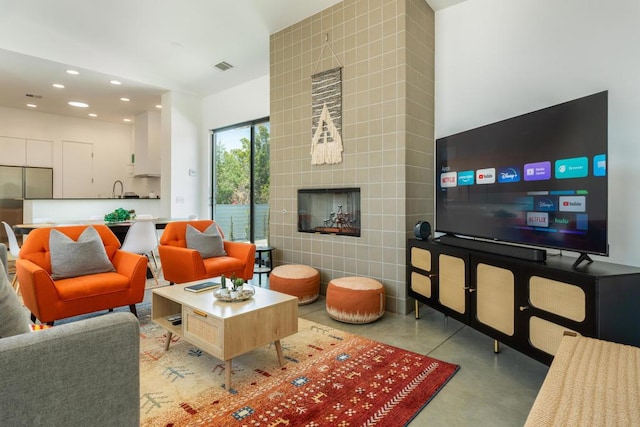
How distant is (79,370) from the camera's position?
98 cm

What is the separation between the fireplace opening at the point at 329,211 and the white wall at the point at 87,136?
6.45 meters

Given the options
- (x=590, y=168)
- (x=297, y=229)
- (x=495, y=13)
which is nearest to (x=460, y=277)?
(x=590, y=168)

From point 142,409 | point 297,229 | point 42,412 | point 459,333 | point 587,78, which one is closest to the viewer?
point 42,412

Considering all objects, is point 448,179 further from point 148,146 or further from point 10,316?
point 148,146

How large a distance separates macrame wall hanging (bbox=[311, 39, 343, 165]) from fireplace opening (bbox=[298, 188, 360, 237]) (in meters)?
0.37

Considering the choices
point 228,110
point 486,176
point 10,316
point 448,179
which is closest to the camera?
point 10,316

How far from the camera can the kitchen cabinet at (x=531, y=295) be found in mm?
1761

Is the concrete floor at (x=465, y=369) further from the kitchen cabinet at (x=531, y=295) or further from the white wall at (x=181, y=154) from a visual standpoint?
the white wall at (x=181, y=154)

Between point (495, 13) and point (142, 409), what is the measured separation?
404 centimetres

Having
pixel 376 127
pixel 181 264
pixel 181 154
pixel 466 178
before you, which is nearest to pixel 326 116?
pixel 376 127

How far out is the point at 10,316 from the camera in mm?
1153

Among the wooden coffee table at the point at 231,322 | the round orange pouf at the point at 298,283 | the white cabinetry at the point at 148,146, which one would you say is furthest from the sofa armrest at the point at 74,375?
the white cabinetry at the point at 148,146

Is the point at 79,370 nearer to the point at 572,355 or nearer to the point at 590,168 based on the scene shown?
the point at 572,355

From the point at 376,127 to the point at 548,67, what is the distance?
1.50 m
